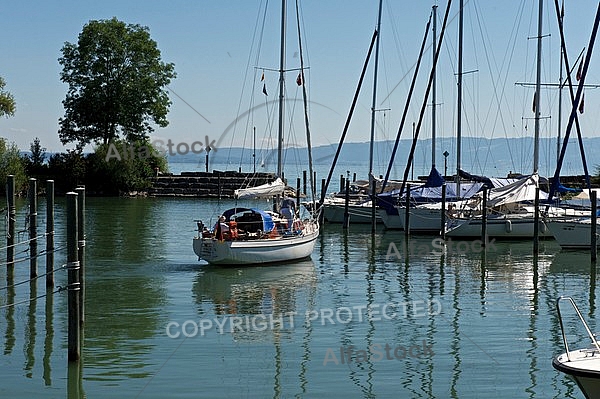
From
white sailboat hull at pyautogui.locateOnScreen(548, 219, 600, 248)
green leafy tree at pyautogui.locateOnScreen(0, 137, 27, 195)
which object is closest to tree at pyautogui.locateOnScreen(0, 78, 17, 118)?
green leafy tree at pyautogui.locateOnScreen(0, 137, 27, 195)

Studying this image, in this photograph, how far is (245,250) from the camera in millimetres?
34594

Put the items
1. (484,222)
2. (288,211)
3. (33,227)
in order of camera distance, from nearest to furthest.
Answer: (33,227), (288,211), (484,222)

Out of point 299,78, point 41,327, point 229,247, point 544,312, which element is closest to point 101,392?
point 41,327

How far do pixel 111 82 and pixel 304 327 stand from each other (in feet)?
201

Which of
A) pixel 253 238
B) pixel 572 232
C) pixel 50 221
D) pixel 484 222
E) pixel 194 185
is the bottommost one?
pixel 572 232

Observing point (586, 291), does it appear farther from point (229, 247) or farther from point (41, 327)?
point (41, 327)

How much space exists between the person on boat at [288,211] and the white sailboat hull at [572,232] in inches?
446

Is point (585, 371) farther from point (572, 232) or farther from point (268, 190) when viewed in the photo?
point (572, 232)

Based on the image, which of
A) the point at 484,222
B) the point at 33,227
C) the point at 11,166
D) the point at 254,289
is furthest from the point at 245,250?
the point at 11,166

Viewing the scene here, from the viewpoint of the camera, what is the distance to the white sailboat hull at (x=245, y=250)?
34344 mm

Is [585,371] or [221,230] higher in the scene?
[221,230]

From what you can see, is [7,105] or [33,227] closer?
[33,227]

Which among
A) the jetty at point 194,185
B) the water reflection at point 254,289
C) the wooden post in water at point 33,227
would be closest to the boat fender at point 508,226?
the water reflection at point 254,289

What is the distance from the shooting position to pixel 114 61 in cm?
8256
